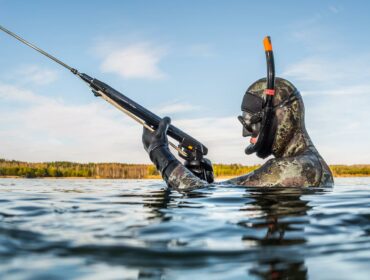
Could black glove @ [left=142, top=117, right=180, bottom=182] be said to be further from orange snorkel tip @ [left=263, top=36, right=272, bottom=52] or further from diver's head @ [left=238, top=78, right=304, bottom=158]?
orange snorkel tip @ [left=263, top=36, right=272, bottom=52]

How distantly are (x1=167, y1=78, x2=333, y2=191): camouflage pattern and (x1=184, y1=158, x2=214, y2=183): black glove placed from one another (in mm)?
1365

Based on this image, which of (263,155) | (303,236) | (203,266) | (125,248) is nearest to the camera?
(203,266)

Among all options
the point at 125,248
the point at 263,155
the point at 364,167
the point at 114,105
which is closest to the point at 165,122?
the point at 114,105

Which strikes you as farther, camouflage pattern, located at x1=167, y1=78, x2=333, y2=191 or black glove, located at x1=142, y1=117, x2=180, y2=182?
black glove, located at x1=142, y1=117, x2=180, y2=182

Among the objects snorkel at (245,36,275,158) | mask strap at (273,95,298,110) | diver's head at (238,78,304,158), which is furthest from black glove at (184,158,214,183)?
mask strap at (273,95,298,110)

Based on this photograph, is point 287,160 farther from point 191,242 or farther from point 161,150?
point 191,242

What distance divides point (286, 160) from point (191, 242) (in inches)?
144

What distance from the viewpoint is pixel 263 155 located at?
7.00 m

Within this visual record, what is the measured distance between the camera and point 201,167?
8461mm

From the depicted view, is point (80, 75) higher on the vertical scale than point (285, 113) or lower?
higher

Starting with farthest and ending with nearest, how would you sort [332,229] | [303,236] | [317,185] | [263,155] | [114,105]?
[114,105] < [263,155] < [317,185] < [332,229] < [303,236]

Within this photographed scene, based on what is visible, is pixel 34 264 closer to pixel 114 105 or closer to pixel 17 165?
pixel 114 105

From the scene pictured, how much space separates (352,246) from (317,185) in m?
3.72

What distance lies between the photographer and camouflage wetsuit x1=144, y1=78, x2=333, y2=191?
6301 mm
